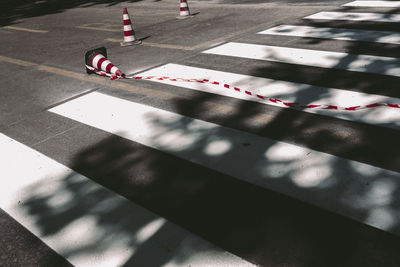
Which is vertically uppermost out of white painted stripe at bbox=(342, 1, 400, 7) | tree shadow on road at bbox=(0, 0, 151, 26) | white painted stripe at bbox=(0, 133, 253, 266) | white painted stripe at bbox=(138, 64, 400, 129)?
tree shadow on road at bbox=(0, 0, 151, 26)

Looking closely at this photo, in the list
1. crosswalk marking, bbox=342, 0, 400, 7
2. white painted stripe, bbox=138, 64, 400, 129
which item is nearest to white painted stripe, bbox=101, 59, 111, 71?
white painted stripe, bbox=138, 64, 400, 129

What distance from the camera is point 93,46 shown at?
9.07 meters

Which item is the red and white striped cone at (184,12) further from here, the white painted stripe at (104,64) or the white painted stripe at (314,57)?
the white painted stripe at (104,64)

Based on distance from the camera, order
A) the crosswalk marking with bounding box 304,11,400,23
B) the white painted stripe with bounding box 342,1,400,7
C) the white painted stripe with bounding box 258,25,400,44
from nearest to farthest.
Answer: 1. the white painted stripe with bounding box 258,25,400,44
2. the crosswalk marking with bounding box 304,11,400,23
3. the white painted stripe with bounding box 342,1,400,7

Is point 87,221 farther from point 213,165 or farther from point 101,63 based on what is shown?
point 101,63

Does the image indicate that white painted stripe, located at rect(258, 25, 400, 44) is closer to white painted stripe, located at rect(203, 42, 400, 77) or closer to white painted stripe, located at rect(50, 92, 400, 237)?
white painted stripe, located at rect(203, 42, 400, 77)

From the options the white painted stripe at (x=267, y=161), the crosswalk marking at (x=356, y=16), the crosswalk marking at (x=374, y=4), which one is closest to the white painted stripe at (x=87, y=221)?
the white painted stripe at (x=267, y=161)

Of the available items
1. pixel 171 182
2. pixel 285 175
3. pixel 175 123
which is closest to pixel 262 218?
pixel 285 175

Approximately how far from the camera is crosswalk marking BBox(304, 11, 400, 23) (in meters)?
8.38

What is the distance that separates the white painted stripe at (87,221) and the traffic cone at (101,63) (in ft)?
8.84

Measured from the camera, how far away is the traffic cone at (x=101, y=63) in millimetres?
6717

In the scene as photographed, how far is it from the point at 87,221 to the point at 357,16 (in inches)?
303

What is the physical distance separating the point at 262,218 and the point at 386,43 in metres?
5.06

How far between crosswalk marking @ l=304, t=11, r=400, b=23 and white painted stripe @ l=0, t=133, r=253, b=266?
6976 mm
